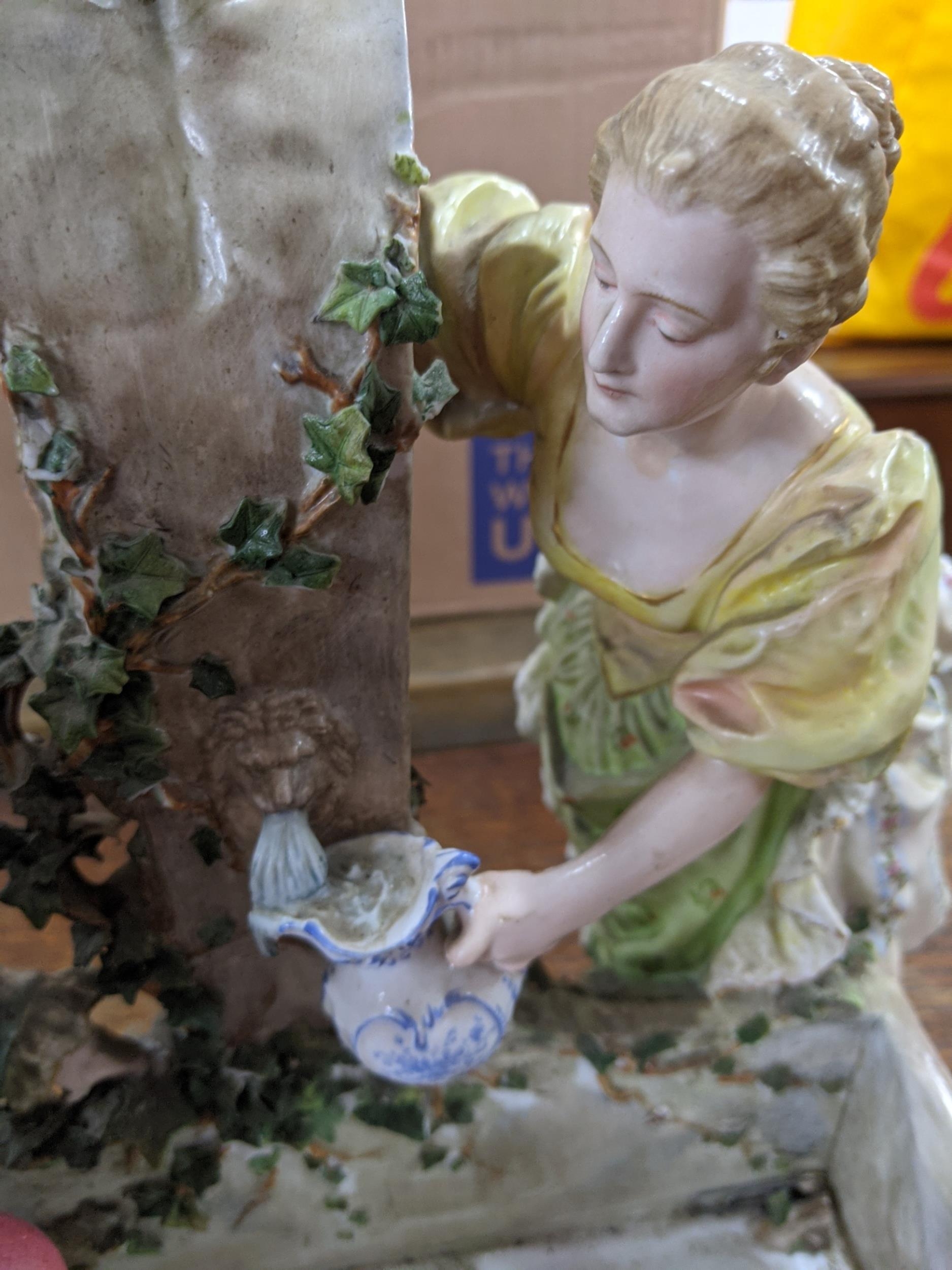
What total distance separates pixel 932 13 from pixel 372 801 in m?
1.02

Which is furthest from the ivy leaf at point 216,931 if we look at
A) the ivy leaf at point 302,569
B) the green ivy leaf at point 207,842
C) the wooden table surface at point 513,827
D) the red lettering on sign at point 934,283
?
the red lettering on sign at point 934,283

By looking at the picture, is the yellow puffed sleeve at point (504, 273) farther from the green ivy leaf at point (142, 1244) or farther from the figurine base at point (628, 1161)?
the green ivy leaf at point (142, 1244)

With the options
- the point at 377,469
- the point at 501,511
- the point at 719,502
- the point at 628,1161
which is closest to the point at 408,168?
the point at 377,469

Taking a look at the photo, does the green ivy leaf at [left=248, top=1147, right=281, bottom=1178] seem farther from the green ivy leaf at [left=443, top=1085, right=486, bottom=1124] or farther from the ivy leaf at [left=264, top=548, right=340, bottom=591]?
the ivy leaf at [left=264, top=548, right=340, bottom=591]

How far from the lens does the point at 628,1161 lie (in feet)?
3.03

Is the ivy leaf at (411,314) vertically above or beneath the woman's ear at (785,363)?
above

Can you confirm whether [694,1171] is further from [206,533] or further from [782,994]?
[206,533]

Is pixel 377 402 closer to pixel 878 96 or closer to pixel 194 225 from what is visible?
pixel 194 225

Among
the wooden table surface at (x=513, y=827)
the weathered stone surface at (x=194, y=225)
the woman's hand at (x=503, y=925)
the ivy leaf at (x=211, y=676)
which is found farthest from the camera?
the wooden table surface at (x=513, y=827)

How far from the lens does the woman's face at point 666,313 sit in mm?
533

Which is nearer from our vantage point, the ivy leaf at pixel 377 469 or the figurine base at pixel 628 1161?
the ivy leaf at pixel 377 469

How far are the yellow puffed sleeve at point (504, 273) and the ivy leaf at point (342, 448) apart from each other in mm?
171

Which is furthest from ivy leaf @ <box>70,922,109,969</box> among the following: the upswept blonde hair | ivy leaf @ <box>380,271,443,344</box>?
the upswept blonde hair

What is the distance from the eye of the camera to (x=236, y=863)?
2.45 ft
